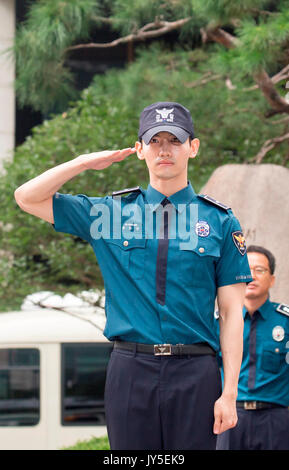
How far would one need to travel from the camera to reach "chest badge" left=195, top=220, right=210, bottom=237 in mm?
2217

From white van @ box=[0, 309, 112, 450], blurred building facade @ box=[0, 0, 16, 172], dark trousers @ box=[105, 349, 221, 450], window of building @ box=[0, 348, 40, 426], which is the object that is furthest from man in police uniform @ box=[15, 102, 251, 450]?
blurred building facade @ box=[0, 0, 16, 172]

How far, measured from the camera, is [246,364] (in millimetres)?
3469

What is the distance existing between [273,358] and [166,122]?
1604mm

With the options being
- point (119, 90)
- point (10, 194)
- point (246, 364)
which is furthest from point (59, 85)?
point (246, 364)

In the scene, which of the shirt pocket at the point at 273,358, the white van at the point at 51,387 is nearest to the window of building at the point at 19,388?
the white van at the point at 51,387

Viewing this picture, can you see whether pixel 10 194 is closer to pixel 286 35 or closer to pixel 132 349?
pixel 286 35

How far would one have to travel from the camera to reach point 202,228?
88.1 inches

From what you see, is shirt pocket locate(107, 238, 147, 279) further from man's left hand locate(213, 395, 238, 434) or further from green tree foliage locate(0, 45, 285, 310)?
green tree foliage locate(0, 45, 285, 310)

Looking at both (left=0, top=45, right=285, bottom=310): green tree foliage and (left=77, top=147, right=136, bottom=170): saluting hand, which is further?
(left=0, top=45, right=285, bottom=310): green tree foliage

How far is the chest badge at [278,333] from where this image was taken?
352 centimetres

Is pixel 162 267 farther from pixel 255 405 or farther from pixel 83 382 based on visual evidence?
→ pixel 83 382

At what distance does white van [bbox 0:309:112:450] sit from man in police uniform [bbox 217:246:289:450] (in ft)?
14.8

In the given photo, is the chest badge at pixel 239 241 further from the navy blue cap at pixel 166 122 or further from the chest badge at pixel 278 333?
the chest badge at pixel 278 333

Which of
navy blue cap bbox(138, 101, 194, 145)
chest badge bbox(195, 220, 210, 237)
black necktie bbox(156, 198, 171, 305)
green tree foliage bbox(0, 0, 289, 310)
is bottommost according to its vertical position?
black necktie bbox(156, 198, 171, 305)
